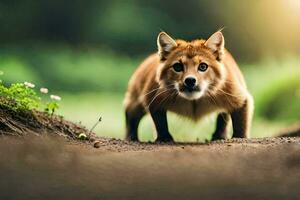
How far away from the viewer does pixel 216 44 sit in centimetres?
598

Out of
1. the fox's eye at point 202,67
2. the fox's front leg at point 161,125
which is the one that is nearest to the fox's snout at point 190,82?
the fox's eye at point 202,67

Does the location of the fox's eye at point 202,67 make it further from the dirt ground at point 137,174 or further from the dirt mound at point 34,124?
the dirt ground at point 137,174

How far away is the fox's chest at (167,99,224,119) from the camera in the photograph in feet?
20.0

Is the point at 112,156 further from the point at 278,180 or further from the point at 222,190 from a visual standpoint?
the point at 278,180

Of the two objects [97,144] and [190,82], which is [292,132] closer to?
[190,82]

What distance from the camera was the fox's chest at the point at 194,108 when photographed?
6.09 m

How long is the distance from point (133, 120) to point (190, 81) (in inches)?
47.6

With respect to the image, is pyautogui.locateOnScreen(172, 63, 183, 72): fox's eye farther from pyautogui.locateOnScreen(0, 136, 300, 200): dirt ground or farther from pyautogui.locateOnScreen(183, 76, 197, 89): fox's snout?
pyautogui.locateOnScreen(0, 136, 300, 200): dirt ground

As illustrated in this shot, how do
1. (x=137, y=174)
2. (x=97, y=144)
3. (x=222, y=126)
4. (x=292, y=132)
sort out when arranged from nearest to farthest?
(x=137, y=174) → (x=97, y=144) → (x=222, y=126) → (x=292, y=132)

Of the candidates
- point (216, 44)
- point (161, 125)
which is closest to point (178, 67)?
point (216, 44)

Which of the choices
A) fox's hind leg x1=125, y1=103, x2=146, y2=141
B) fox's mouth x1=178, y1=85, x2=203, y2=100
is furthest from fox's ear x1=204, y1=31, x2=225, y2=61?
fox's hind leg x1=125, y1=103, x2=146, y2=141

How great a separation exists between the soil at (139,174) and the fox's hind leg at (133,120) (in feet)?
6.43

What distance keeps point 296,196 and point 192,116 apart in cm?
203

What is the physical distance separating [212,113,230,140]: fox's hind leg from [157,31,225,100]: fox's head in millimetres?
525
